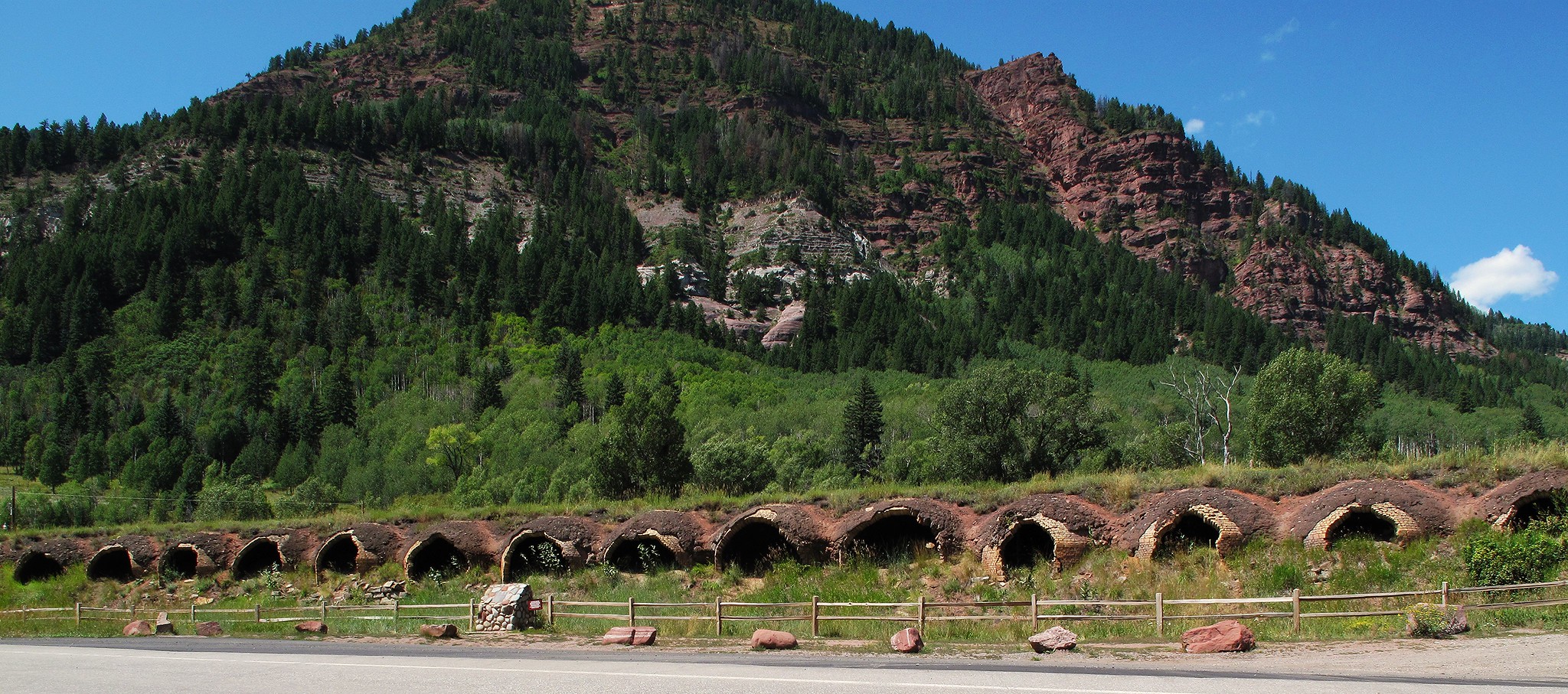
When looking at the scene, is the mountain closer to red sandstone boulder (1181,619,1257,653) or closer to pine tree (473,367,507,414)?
pine tree (473,367,507,414)

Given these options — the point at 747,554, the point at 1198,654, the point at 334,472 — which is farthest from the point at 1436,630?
the point at 334,472

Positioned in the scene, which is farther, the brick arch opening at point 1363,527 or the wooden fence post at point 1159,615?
the brick arch opening at point 1363,527

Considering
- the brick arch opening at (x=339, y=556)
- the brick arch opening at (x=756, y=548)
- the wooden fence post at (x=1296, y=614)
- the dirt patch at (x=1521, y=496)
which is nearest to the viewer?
the wooden fence post at (x=1296, y=614)

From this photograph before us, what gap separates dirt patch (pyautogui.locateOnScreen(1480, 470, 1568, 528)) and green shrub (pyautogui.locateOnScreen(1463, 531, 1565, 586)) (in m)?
1.29

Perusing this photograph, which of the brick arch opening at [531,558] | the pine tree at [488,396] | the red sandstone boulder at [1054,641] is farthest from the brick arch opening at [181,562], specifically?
the pine tree at [488,396]

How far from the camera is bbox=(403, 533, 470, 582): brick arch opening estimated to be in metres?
33.8

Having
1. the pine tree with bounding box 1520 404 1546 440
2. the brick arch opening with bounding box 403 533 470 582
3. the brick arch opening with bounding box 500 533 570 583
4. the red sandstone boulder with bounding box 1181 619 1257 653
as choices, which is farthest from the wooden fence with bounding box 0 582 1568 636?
the pine tree with bounding box 1520 404 1546 440

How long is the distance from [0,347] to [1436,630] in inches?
5421

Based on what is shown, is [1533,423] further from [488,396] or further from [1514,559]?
[488,396]

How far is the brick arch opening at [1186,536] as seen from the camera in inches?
957

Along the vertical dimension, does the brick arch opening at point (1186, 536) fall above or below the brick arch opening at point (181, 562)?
above

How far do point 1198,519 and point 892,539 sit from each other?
370 inches

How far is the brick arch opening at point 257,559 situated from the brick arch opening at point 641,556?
15.7 m

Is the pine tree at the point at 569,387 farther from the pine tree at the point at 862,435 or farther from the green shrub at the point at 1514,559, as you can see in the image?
the green shrub at the point at 1514,559
